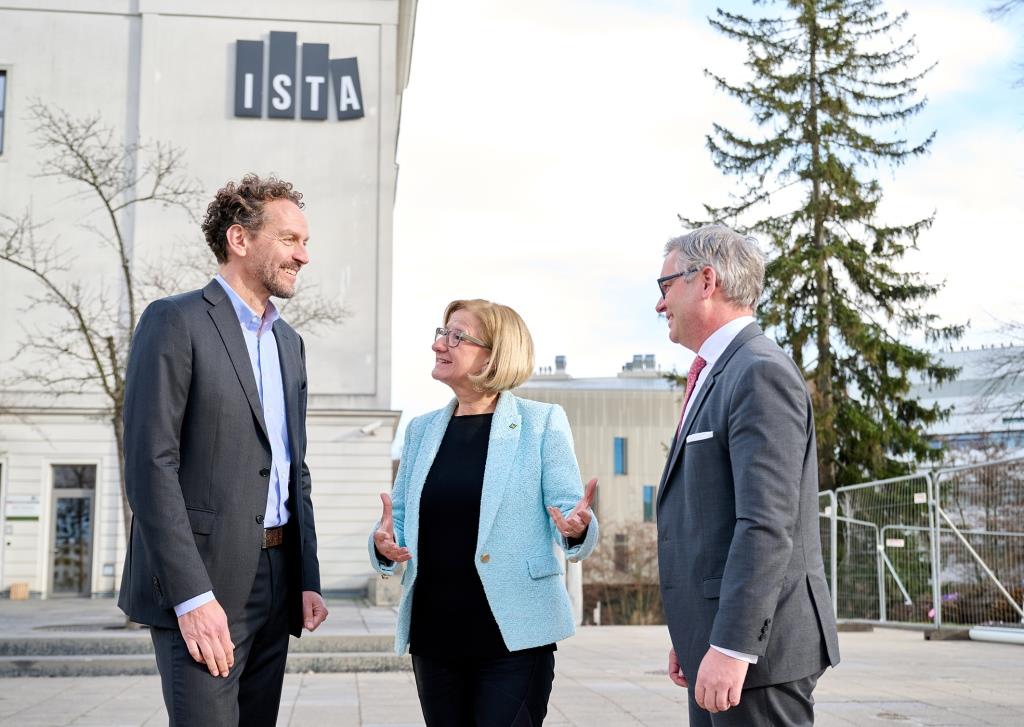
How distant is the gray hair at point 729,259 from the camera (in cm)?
305

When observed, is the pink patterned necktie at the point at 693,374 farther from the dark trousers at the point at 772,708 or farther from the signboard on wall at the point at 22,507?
the signboard on wall at the point at 22,507

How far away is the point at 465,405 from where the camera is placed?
3.87 metres

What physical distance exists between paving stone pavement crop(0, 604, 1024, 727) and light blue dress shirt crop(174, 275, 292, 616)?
420cm

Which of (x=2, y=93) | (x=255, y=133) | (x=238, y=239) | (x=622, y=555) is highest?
(x=2, y=93)

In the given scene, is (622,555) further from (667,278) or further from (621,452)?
(667,278)

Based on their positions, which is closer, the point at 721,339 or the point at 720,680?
the point at 720,680

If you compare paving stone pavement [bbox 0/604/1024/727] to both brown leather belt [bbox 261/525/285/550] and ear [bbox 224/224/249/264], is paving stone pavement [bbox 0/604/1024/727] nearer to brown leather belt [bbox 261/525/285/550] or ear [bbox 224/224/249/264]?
brown leather belt [bbox 261/525/285/550]

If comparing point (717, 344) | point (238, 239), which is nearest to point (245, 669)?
point (238, 239)

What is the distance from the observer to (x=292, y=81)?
27766mm

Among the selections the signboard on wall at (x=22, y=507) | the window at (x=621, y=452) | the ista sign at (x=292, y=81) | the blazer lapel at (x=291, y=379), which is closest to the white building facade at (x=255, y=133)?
the ista sign at (x=292, y=81)

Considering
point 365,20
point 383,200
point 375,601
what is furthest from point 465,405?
point 365,20

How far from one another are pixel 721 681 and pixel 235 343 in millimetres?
1603

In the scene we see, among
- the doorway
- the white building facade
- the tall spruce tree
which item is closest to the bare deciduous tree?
the white building facade

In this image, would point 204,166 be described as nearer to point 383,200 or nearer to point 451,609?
point 383,200
